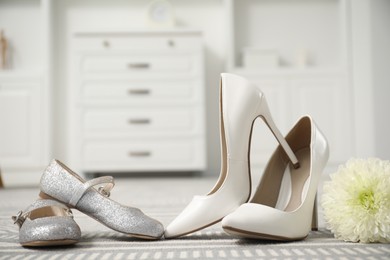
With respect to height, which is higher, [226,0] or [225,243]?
[226,0]

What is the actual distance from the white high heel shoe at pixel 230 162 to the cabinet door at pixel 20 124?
226 centimetres

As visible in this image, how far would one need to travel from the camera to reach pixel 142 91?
2.74m

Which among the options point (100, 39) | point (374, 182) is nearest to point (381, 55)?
point (100, 39)

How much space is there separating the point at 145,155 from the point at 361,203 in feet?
6.83

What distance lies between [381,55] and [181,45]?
1.32 m

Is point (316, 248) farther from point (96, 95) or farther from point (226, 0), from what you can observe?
point (226, 0)

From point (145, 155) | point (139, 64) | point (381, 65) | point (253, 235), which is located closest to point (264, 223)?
point (253, 235)

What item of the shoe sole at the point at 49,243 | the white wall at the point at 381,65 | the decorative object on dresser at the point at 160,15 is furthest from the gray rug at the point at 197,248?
the decorative object on dresser at the point at 160,15

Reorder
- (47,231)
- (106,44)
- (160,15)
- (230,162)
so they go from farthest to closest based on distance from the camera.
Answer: (160,15) → (106,44) → (230,162) → (47,231)

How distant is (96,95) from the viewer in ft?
8.87

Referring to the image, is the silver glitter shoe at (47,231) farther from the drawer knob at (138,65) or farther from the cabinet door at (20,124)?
the cabinet door at (20,124)

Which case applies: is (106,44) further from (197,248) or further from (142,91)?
(197,248)

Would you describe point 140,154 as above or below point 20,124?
below

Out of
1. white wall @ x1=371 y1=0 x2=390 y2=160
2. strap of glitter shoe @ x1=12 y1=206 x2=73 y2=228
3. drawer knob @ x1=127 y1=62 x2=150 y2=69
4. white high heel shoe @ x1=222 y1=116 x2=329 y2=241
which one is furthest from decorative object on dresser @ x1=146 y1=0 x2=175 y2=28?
strap of glitter shoe @ x1=12 y1=206 x2=73 y2=228
